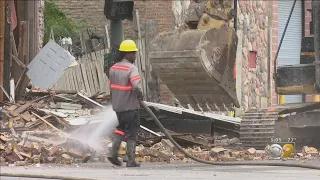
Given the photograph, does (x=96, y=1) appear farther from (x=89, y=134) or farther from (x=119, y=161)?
(x=119, y=161)

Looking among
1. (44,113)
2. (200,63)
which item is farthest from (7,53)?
(200,63)

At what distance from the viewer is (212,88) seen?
1705cm

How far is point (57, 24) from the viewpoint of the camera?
2898 centimetres

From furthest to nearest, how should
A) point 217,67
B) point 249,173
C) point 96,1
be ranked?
point 96,1 → point 217,67 → point 249,173

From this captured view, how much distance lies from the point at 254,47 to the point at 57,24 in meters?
5.67

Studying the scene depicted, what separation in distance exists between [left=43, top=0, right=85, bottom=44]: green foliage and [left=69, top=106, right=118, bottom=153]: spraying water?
356 inches

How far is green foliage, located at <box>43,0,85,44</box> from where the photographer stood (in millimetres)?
28531

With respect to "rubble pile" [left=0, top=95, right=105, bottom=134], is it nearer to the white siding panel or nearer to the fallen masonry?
the fallen masonry

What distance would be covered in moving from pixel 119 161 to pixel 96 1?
14548mm

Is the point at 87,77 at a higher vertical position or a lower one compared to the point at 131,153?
higher

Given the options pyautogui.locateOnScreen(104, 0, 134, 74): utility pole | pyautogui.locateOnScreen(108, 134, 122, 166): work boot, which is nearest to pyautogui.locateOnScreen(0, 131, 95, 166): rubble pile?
pyautogui.locateOnScreen(108, 134, 122, 166): work boot

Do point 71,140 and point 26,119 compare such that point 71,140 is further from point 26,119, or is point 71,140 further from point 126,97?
point 26,119

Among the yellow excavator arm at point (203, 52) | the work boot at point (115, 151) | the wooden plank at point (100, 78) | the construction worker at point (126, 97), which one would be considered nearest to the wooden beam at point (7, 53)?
the wooden plank at point (100, 78)

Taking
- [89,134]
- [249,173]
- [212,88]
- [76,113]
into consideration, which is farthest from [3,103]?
[249,173]
